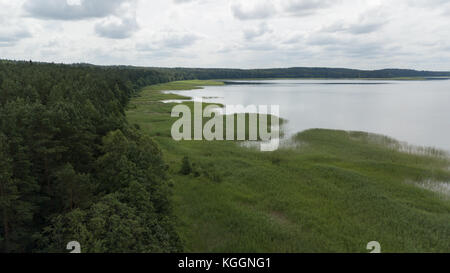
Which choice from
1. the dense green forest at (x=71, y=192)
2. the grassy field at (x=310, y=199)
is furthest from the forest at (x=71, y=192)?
the grassy field at (x=310, y=199)

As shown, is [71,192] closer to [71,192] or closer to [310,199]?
[71,192]

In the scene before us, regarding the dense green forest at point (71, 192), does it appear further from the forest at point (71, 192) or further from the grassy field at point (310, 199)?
the grassy field at point (310, 199)

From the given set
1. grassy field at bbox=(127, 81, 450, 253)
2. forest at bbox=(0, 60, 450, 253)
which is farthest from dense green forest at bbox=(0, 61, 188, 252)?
grassy field at bbox=(127, 81, 450, 253)

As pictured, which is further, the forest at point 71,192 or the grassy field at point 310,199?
the grassy field at point 310,199

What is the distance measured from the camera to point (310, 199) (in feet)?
72.4

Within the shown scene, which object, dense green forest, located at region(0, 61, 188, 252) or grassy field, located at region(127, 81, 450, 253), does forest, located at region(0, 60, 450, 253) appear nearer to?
dense green forest, located at region(0, 61, 188, 252)

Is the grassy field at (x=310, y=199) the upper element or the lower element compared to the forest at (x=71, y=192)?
lower

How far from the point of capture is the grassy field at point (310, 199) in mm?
17094

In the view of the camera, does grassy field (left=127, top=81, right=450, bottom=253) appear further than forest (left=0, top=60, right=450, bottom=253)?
Yes

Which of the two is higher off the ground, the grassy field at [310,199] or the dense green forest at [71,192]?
the dense green forest at [71,192]

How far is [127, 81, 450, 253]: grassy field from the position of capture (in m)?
17.1

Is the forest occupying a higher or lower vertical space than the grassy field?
higher
